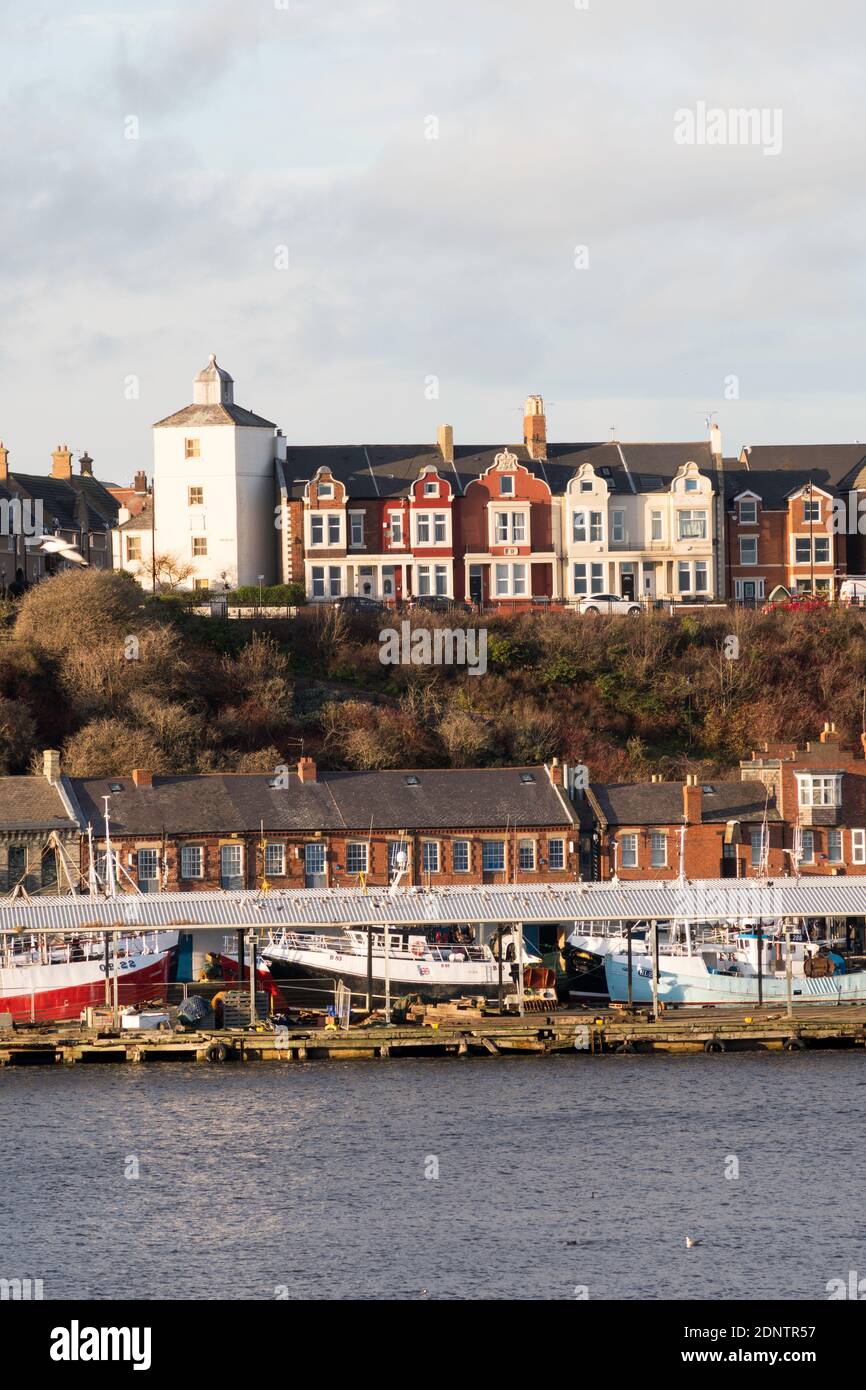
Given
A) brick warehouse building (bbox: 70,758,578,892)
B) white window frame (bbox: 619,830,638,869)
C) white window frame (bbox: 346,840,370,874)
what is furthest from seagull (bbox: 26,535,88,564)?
white window frame (bbox: 619,830,638,869)

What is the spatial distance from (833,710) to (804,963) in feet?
100

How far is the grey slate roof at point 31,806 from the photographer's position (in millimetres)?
69000

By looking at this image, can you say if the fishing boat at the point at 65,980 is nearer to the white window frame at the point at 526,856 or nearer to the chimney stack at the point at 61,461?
the white window frame at the point at 526,856

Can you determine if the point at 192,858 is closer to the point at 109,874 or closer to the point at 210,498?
the point at 109,874

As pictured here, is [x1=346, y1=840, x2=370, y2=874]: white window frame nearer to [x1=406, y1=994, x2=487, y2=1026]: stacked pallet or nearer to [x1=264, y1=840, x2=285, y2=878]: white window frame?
[x1=264, y1=840, x2=285, y2=878]: white window frame

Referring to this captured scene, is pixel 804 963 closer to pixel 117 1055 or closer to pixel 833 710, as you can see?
pixel 117 1055

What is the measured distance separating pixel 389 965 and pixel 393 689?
101 feet

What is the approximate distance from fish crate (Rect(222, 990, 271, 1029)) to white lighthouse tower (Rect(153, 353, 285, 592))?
132 ft

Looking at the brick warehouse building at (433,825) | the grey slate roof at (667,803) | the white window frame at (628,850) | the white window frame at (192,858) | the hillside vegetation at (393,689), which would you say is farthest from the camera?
the hillside vegetation at (393,689)

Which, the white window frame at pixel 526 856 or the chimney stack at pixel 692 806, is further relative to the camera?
the chimney stack at pixel 692 806

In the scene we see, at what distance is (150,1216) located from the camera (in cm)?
4228

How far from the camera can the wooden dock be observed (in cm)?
5594

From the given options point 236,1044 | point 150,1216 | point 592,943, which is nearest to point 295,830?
point 592,943

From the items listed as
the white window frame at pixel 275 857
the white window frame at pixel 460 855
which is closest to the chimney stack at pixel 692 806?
the white window frame at pixel 460 855
